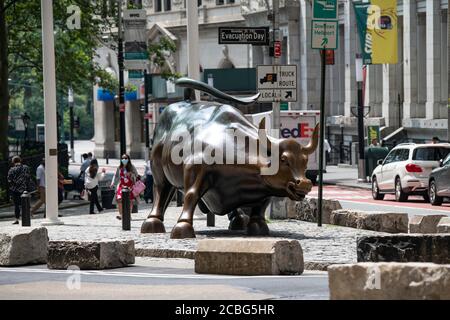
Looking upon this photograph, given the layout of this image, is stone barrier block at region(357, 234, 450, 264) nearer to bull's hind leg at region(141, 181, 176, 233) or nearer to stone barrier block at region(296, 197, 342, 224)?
bull's hind leg at region(141, 181, 176, 233)

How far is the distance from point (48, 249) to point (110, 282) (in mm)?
2955

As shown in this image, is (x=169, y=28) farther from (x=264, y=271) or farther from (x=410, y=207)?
(x=264, y=271)

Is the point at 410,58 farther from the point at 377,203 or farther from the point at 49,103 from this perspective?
the point at 49,103

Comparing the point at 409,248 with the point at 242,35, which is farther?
the point at 242,35

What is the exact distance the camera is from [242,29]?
95.6 ft

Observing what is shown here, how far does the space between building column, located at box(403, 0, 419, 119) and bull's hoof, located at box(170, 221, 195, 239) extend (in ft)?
126

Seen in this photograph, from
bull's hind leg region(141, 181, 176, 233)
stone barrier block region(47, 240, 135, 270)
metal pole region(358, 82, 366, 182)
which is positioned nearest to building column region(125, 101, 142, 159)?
metal pole region(358, 82, 366, 182)

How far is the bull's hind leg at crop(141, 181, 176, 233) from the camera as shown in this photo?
993 inches

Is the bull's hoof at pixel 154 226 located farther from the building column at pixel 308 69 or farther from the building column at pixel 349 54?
the building column at pixel 308 69

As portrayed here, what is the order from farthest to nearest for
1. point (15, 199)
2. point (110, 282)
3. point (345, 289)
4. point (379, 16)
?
point (379, 16) → point (15, 199) → point (110, 282) → point (345, 289)

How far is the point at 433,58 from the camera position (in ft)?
190

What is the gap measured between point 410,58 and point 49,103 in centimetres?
3319

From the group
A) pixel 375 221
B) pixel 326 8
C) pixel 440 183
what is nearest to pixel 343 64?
pixel 440 183
